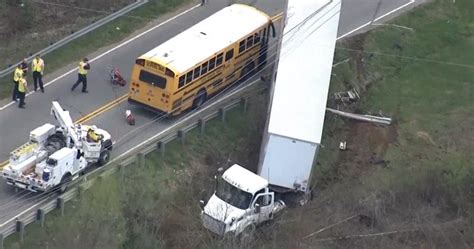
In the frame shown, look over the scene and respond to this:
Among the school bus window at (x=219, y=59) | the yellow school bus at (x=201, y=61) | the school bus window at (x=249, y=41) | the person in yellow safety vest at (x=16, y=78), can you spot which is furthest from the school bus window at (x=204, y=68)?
the person in yellow safety vest at (x=16, y=78)

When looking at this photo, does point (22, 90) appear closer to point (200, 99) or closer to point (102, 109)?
point (102, 109)

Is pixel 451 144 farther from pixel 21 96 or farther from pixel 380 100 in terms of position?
pixel 21 96

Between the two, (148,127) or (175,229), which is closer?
(175,229)

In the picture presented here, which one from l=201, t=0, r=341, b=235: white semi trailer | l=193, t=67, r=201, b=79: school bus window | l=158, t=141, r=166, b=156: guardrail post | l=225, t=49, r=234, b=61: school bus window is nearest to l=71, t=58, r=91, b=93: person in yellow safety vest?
l=193, t=67, r=201, b=79: school bus window

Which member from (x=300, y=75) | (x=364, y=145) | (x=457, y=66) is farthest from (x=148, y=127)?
(x=457, y=66)

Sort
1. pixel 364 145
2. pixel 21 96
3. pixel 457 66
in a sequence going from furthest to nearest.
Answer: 1. pixel 457 66
2. pixel 364 145
3. pixel 21 96

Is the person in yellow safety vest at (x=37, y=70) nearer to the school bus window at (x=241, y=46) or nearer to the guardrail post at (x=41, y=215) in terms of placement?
the school bus window at (x=241, y=46)

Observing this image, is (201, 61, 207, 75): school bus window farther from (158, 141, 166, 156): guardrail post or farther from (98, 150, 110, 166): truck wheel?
(98, 150, 110, 166): truck wheel
